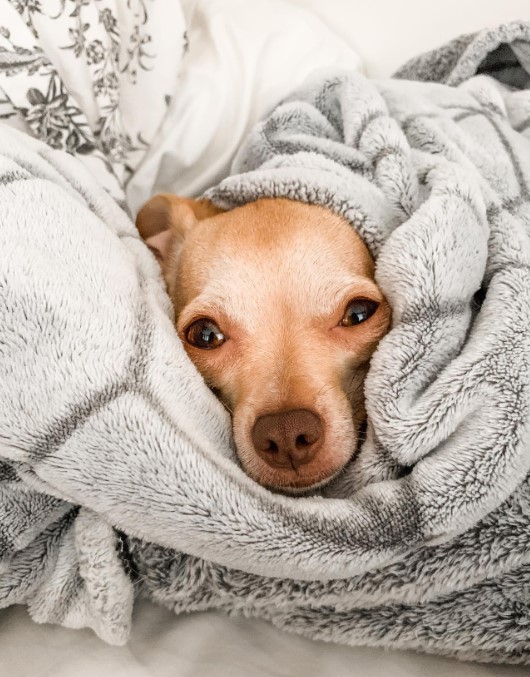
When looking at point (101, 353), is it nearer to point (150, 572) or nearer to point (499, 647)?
point (150, 572)

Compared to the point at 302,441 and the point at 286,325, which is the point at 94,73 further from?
the point at 302,441

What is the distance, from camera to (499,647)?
1.01m

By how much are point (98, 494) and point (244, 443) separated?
301 millimetres

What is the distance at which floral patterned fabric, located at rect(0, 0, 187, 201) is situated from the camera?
145cm

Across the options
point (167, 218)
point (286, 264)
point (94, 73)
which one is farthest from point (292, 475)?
point (94, 73)

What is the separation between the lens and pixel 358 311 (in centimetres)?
130

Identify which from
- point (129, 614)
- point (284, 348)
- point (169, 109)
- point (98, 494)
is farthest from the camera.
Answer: point (169, 109)

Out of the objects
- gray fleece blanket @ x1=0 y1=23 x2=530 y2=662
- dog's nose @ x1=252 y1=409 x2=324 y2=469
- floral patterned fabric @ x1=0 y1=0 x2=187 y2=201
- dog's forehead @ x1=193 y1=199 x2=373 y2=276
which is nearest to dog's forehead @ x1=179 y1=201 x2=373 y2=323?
dog's forehead @ x1=193 y1=199 x2=373 y2=276

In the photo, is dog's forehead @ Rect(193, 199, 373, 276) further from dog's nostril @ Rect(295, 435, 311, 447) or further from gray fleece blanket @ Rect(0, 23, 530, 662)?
dog's nostril @ Rect(295, 435, 311, 447)

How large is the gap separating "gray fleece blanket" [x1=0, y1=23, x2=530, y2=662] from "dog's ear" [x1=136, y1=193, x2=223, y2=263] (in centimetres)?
44

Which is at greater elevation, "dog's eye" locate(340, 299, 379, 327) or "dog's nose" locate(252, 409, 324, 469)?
"dog's eye" locate(340, 299, 379, 327)

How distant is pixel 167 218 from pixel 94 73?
43 cm

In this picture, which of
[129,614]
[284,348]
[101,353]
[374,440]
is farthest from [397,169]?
[129,614]

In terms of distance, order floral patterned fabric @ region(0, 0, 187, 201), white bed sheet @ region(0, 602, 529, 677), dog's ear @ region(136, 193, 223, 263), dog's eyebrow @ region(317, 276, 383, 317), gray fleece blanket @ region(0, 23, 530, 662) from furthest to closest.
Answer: dog's ear @ region(136, 193, 223, 263) < floral patterned fabric @ region(0, 0, 187, 201) < dog's eyebrow @ region(317, 276, 383, 317) < white bed sheet @ region(0, 602, 529, 677) < gray fleece blanket @ region(0, 23, 530, 662)
